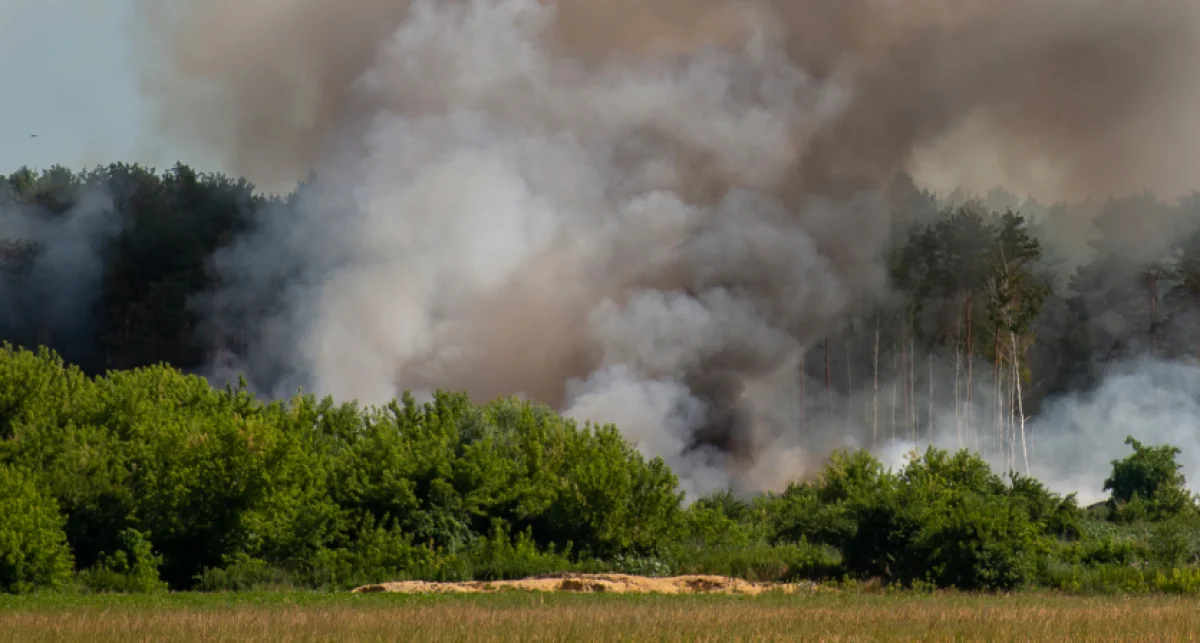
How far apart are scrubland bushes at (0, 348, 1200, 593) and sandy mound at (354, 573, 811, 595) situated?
9.85ft

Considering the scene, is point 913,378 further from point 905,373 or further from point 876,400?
point 876,400

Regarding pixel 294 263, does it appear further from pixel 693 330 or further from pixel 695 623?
pixel 695 623

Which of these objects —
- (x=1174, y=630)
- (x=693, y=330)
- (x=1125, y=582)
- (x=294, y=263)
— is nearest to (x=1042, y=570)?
(x=1125, y=582)

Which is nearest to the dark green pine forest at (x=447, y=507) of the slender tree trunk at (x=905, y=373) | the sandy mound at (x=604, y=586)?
the sandy mound at (x=604, y=586)

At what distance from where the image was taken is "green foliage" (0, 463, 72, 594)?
134ft

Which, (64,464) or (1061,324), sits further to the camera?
(1061,324)

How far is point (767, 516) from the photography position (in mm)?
60562

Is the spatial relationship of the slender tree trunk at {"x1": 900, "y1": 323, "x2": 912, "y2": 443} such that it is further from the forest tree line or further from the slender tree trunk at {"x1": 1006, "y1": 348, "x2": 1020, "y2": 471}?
the slender tree trunk at {"x1": 1006, "y1": 348, "x2": 1020, "y2": 471}

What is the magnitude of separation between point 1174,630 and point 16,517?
95.0 ft

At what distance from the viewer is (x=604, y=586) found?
4322 cm

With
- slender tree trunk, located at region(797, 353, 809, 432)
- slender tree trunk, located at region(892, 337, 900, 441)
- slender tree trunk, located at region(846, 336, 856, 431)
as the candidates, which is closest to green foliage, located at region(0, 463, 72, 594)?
slender tree trunk, located at region(797, 353, 809, 432)

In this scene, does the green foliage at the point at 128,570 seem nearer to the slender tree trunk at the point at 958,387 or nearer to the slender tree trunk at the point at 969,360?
the slender tree trunk at the point at 969,360

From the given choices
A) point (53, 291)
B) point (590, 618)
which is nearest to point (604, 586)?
point (590, 618)

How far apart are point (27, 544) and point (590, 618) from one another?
18.2m
